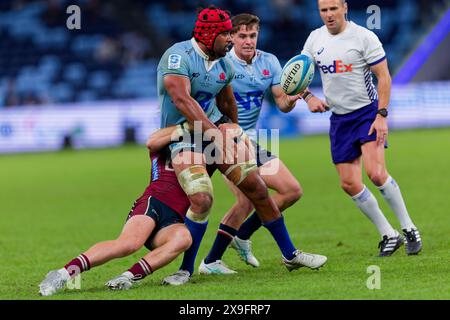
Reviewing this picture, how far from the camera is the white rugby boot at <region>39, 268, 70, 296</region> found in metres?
7.31

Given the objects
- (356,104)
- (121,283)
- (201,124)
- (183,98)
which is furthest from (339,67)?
(121,283)

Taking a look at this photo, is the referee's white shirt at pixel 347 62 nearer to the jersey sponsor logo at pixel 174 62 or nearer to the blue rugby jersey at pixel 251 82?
the blue rugby jersey at pixel 251 82

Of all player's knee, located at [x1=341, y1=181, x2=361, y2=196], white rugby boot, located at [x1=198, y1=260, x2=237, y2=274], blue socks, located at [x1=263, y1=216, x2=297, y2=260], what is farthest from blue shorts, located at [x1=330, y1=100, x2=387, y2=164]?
white rugby boot, located at [x1=198, y1=260, x2=237, y2=274]

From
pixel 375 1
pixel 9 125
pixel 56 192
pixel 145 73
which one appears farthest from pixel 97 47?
pixel 56 192

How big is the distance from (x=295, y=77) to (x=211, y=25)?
4.09ft

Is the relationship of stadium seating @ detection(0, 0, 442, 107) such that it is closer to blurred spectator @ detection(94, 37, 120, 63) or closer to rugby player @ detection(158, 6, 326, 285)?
blurred spectator @ detection(94, 37, 120, 63)

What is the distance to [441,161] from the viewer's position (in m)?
18.9

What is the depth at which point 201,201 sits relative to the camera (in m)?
7.89

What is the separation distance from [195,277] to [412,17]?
2557 cm

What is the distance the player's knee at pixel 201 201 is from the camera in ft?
25.9

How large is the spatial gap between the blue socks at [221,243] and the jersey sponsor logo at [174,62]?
71.4 inches

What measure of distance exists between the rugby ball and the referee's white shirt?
0.44 m

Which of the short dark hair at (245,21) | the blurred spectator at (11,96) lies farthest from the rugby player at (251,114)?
the blurred spectator at (11,96)
